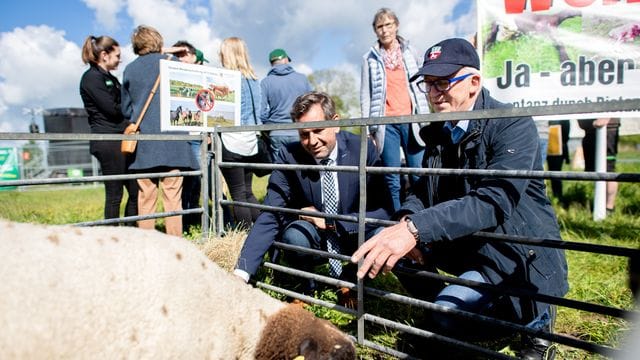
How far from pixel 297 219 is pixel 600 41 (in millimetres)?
3496

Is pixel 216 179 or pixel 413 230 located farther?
pixel 216 179

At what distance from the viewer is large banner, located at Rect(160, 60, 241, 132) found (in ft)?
13.7

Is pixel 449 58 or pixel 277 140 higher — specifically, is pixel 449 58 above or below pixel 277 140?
above

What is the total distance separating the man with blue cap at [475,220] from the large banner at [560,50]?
7.44 feet

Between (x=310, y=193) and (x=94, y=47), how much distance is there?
3.21 meters

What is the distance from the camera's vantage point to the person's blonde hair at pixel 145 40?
5070mm

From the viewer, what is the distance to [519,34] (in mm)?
5004

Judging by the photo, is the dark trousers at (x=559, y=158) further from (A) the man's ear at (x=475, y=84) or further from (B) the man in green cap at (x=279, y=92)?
(A) the man's ear at (x=475, y=84)

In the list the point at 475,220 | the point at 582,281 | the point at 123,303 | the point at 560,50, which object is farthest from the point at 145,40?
the point at 582,281

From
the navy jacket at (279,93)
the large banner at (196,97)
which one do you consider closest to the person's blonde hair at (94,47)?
the large banner at (196,97)

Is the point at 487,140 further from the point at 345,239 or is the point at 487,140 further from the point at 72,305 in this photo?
the point at 72,305

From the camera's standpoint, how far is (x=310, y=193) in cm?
386

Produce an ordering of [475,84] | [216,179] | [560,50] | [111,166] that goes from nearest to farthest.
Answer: [475,84], [216,179], [560,50], [111,166]

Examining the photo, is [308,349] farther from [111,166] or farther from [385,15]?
[385,15]
